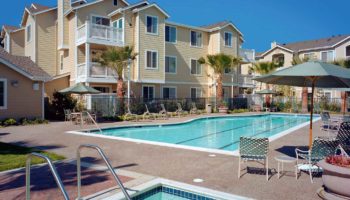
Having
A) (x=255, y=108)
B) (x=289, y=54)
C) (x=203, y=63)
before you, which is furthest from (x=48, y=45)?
(x=289, y=54)

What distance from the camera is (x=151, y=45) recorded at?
2875cm

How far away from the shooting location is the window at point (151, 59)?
28.7m

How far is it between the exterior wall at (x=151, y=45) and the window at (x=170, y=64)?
1.71 m

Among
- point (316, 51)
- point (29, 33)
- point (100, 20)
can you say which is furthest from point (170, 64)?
point (316, 51)

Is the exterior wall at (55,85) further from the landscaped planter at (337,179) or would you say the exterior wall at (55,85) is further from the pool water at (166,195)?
the landscaped planter at (337,179)

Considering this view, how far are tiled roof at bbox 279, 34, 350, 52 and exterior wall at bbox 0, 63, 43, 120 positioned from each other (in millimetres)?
39166

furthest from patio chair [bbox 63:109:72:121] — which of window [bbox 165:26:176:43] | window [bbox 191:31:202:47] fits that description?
window [bbox 191:31:202:47]

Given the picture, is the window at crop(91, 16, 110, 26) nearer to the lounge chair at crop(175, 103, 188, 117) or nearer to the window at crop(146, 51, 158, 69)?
the window at crop(146, 51, 158, 69)

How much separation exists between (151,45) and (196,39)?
722 cm

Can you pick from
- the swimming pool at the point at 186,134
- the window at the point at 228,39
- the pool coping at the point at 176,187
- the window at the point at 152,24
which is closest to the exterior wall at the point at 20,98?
the swimming pool at the point at 186,134

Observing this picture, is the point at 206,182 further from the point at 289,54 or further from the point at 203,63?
the point at 289,54

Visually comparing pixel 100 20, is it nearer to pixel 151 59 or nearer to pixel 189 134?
pixel 151 59

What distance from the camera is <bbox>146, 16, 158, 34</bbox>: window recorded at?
28.8m

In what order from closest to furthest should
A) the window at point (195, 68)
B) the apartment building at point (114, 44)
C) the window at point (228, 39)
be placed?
the apartment building at point (114, 44) < the window at point (195, 68) < the window at point (228, 39)
